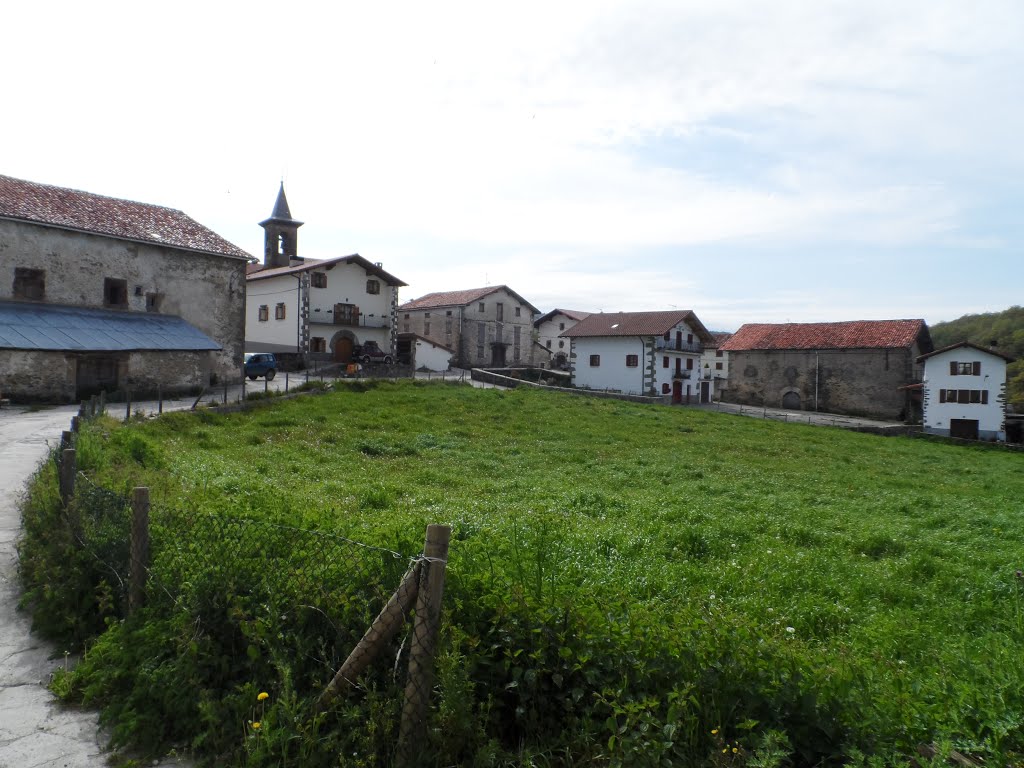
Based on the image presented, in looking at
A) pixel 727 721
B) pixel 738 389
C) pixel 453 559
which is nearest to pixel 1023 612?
pixel 727 721

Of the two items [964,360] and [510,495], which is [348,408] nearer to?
[510,495]

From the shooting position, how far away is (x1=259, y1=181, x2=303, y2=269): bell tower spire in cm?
5156

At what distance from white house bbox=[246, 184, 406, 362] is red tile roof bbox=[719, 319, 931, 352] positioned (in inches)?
1058

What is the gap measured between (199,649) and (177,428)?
1446 centimetres

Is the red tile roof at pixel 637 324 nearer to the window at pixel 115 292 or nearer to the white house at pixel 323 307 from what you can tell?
the white house at pixel 323 307

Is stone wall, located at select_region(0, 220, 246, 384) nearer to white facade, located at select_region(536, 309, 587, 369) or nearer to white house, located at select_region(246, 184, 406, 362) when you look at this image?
white house, located at select_region(246, 184, 406, 362)

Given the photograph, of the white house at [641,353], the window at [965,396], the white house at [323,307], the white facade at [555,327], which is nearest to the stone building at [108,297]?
the white house at [323,307]

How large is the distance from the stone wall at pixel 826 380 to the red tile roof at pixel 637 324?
4.55 m

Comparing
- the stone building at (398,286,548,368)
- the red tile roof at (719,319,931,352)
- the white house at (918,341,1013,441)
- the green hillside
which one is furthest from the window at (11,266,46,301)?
the green hillside

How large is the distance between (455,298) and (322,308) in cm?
1671

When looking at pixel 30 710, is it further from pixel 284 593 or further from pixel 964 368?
pixel 964 368

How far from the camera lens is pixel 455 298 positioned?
2295 inches

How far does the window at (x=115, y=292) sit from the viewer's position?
29453 millimetres

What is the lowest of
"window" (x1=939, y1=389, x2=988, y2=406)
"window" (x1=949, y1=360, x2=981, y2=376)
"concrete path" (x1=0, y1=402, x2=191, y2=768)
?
"concrete path" (x1=0, y1=402, x2=191, y2=768)
